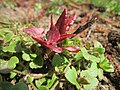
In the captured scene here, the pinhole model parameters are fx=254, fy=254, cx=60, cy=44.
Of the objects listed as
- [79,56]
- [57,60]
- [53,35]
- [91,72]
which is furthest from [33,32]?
[91,72]

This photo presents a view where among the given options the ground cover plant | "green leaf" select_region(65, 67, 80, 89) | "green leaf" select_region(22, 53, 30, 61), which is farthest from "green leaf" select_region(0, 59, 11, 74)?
"green leaf" select_region(65, 67, 80, 89)

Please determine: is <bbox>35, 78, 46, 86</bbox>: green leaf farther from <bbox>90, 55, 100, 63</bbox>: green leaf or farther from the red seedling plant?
<bbox>90, 55, 100, 63</bbox>: green leaf

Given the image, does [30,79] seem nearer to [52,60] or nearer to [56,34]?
[52,60]

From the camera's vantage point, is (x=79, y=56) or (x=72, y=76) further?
(x=79, y=56)

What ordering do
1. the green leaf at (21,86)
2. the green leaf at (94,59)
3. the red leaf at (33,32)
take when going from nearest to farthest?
the green leaf at (21,86)
the red leaf at (33,32)
the green leaf at (94,59)

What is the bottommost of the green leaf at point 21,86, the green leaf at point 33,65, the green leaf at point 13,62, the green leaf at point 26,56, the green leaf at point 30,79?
the green leaf at point 21,86

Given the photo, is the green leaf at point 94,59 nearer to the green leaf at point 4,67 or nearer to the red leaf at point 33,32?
the red leaf at point 33,32

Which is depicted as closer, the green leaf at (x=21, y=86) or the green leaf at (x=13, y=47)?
the green leaf at (x=21, y=86)

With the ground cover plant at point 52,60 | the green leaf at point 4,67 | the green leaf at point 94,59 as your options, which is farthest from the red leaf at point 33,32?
the green leaf at point 94,59

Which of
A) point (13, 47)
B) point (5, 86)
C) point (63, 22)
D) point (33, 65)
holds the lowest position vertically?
point (5, 86)

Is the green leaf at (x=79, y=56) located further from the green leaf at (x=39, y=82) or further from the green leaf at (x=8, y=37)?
the green leaf at (x=8, y=37)

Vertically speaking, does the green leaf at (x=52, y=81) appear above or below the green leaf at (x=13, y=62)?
below

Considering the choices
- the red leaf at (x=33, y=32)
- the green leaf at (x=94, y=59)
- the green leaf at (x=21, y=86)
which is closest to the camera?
the green leaf at (x=21, y=86)

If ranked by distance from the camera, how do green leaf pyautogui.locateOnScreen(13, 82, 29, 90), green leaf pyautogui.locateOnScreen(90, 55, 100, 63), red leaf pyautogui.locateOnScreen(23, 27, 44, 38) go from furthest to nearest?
green leaf pyautogui.locateOnScreen(90, 55, 100, 63)
red leaf pyautogui.locateOnScreen(23, 27, 44, 38)
green leaf pyautogui.locateOnScreen(13, 82, 29, 90)
